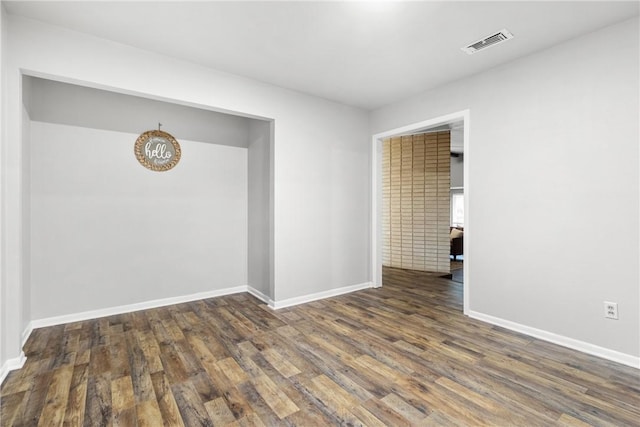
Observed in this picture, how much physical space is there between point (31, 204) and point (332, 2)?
3.35m

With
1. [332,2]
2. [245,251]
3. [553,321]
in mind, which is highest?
[332,2]

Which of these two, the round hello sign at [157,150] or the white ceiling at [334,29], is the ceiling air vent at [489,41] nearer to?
the white ceiling at [334,29]

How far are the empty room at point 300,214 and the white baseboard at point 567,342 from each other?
0.02 m

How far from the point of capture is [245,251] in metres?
4.42

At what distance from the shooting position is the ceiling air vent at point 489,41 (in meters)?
2.53

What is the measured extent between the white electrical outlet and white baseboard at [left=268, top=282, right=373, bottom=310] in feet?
8.73

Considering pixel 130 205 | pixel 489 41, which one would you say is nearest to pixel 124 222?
pixel 130 205

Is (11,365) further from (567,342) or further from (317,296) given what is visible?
(567,342)

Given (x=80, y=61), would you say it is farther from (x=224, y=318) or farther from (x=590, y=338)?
(x=590, y=338)

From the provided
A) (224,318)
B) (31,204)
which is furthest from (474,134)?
(31,204)

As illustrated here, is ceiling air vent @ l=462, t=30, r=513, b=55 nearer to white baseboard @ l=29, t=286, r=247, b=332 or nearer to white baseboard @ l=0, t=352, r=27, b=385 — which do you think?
white baseboard @ l=29, t=286, r=247, b=332

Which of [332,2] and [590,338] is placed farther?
[590,338]

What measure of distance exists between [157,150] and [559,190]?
167 inches

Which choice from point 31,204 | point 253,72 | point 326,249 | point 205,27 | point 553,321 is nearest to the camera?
point 205,27
